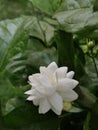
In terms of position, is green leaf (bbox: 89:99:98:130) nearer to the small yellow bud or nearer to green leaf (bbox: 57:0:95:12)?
the small yellow bud

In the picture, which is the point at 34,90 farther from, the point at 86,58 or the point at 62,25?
the point at 86,58

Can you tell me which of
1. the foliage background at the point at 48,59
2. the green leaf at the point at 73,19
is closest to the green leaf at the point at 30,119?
the foliage background at the point at 48,59

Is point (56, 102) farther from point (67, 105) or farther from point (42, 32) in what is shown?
point (42, 32)

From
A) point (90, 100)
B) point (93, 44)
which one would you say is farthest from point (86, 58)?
point (90, 100)

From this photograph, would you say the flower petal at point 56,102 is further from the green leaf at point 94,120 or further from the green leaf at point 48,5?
the green leaf at point 48,5

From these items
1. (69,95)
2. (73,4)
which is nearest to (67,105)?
(69,95)

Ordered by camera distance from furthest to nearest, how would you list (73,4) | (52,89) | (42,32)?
(42,32), (73,4), (52,89)

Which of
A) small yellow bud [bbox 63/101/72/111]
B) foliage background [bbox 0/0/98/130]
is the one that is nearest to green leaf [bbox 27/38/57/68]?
foliage background [bbox 0/0/98/130]
